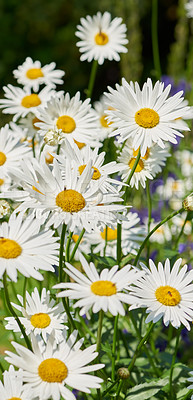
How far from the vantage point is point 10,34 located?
12.6 feet

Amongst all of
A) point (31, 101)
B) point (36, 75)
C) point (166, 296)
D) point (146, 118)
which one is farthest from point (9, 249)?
point (36, 75)

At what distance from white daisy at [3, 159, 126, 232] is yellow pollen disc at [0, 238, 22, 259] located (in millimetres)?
63

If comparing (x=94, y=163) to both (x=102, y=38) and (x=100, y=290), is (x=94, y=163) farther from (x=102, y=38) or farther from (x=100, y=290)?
(x=102, y=38)

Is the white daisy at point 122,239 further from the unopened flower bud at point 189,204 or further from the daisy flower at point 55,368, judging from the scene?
the daisy flower at point 55,368

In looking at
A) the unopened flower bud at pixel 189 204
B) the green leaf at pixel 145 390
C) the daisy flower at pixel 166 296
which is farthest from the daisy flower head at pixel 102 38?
the green leaf at pixel 145 390

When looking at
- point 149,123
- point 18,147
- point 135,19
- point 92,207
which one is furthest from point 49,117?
point 135,19

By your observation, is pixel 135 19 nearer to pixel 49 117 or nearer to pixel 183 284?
pixel 49 117

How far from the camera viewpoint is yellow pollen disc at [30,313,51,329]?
901mm

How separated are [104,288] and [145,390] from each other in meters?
0.34

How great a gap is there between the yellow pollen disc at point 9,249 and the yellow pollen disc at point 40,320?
18 cm

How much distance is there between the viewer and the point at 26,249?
0.79m

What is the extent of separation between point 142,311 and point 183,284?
1.05 feet

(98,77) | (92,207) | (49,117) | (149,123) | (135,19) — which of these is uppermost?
(98,77)

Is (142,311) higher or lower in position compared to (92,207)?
lower
